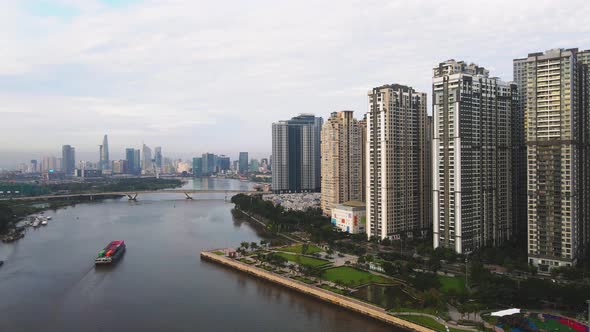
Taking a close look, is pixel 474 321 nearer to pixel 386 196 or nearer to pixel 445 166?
pixel 445 166

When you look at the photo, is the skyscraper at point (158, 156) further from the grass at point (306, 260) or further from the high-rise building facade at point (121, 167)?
the grass at point (306, 260)

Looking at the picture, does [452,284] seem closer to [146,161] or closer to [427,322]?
[427,322]

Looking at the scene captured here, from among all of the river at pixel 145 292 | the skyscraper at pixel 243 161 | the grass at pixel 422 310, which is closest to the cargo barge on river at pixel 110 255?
the river at pixel 145 292

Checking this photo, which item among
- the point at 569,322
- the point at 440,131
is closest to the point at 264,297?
the point at 569,322

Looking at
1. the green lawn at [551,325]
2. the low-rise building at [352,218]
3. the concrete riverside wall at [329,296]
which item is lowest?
the concrete riverside wall at [329,296]

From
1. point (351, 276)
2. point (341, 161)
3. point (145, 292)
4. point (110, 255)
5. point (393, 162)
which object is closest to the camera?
point (145, 292)

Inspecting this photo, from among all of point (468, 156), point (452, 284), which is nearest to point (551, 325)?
point (452, 284)
